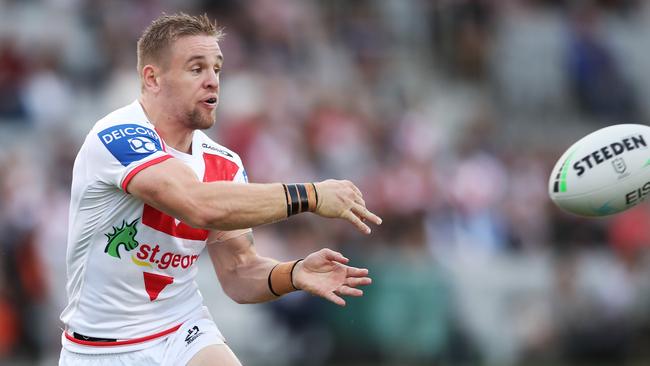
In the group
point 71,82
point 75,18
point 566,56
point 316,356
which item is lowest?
point 316,356

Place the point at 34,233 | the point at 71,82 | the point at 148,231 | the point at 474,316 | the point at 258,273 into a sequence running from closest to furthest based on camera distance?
the point at 148,231 → the point at 258,273 → the point at 34,233 → the point at 474,316 → the point at 71,82

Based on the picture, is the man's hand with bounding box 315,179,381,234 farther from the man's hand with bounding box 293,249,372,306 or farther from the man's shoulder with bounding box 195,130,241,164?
the man's shoulder with bounding box 195,130,241,164

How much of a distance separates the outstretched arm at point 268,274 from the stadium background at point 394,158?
5951mm

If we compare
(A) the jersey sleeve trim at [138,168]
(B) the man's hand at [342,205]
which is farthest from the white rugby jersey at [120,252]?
(B) the man's hand at [342,205]

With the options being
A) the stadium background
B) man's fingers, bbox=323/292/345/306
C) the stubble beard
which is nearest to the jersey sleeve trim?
the stubble beard

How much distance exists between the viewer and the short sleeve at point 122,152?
6.11m

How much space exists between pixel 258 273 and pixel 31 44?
9.13 meters

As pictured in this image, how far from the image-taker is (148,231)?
648cm

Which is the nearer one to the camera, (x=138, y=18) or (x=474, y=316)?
(x=474, y=316)

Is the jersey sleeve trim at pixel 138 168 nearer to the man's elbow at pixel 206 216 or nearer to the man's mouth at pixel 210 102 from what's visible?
the man's elbow at pixel 206 216

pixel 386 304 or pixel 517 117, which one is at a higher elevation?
pixel 517 117

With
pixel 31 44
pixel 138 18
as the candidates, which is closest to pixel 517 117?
pixel 138 18

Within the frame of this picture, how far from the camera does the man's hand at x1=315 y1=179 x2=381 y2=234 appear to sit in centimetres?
598

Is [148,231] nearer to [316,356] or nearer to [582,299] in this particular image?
[316,356]
